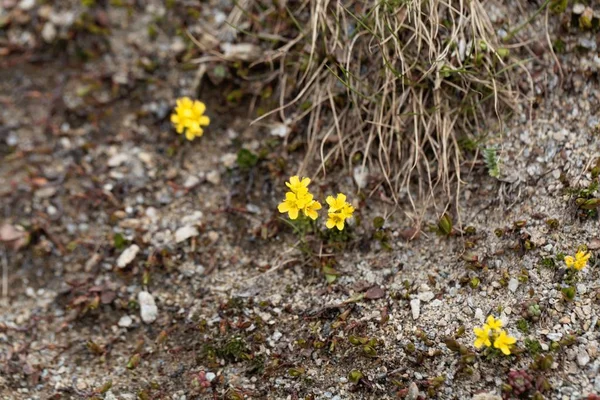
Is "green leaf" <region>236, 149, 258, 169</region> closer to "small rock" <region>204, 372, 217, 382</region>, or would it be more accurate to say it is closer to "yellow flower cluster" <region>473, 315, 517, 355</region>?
"small rock" <region>204, 372, 217, 382</region>

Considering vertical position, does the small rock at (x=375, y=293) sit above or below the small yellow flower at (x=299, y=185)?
below

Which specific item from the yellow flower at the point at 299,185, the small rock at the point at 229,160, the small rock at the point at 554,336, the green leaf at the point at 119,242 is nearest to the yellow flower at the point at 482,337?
the small rock at the point at 554,336

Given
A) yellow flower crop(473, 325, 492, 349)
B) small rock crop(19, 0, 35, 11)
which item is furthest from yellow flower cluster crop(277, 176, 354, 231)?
small rock crop(19, 0, 35, 11)

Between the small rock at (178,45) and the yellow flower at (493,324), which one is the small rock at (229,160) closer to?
the small rock at (178,45)

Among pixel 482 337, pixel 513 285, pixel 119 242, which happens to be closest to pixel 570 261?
pixel 513 285

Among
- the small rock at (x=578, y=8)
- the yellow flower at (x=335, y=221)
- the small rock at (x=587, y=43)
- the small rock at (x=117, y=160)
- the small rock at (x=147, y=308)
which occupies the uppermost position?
the small rock at (x=578, y=8)

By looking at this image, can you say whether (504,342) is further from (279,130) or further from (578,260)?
(279,130)

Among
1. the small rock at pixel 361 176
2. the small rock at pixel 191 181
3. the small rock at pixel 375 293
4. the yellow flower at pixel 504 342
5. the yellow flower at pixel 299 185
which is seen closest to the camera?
the yellow flower at pixel 504 342
